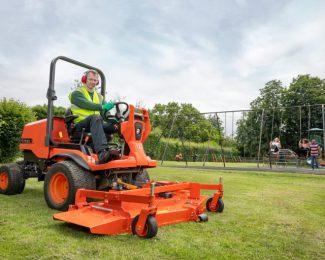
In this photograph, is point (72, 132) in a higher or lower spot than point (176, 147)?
lower

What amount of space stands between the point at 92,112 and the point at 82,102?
12.2 inches

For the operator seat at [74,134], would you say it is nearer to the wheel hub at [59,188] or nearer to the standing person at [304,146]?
the wheel hub at [59,188]

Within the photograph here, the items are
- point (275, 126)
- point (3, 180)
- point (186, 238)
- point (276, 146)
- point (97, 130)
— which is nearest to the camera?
point (186, 238)

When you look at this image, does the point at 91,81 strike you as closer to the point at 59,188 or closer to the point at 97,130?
the point at 97,130

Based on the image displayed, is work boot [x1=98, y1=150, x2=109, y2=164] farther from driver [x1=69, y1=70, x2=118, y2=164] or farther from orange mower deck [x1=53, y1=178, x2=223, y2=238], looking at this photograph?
orange mower deck [x1=53, y1=178, x2=223, y2=238]

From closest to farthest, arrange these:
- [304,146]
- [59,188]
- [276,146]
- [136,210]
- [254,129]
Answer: [136,210], [59,188], [304,146], [276,146], [254,129]

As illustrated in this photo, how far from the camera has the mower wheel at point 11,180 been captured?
6.27 metres

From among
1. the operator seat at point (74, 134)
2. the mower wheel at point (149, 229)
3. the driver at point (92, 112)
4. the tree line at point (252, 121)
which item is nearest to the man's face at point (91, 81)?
the driver at point (92, 112)

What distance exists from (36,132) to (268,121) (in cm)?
1718

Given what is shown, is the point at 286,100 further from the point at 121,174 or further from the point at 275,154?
the point at 121,174

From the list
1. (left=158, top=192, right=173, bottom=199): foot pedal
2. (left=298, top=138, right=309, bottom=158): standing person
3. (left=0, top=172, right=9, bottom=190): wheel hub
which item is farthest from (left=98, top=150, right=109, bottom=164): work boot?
(left=298, top=138, right=309, bottom=158): standing person

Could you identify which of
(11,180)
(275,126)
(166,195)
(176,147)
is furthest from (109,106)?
(176,147)

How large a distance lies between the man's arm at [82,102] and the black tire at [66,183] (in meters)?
0.89

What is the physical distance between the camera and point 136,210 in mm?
4109
